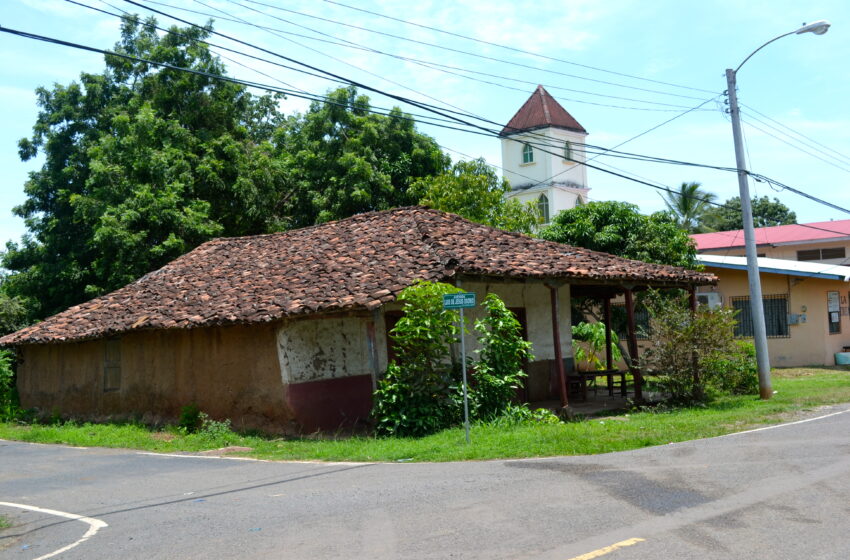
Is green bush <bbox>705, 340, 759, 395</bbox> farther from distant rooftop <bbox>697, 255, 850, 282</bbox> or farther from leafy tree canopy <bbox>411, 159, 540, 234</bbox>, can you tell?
leafy tree canopy <bbox>411, 159, 540, 234</bbox>

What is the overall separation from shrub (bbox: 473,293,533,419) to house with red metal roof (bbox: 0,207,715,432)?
87 centimetres

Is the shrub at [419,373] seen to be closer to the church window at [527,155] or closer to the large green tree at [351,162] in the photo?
the large green tree at [351,162]

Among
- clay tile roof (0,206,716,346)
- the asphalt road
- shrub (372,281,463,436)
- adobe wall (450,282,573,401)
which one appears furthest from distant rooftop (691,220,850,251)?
the asphalt road

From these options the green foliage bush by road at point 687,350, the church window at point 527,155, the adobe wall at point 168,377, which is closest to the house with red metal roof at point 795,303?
the green foliage bush by road at point 687,350

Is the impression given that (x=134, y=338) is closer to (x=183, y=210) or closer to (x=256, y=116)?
(x=183, y=210)

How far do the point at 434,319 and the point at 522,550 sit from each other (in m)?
7.81

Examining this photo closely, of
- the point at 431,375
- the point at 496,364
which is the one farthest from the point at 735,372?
the point at 431,375

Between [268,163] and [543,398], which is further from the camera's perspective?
[268,163]

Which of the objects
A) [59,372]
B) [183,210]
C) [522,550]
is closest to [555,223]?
[183,210]

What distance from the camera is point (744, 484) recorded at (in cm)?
811

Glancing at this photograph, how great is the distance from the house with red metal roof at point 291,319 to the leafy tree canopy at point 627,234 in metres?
3.32

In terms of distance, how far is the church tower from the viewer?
45.0 metres

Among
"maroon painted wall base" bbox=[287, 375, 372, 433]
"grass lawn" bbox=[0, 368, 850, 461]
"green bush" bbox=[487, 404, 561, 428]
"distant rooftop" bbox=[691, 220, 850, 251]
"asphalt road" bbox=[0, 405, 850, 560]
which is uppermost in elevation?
"distant rooftop" bbox=[691, 220, 850, 251]

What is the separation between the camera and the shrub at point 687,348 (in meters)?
16.2
